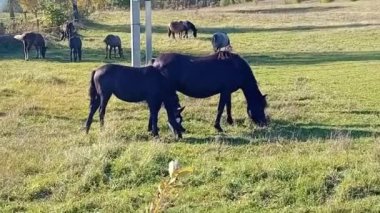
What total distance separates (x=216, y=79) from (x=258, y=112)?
982 mm

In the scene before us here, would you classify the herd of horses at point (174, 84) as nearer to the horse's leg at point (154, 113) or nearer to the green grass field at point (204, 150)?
the horse's leg at point (154, 113)

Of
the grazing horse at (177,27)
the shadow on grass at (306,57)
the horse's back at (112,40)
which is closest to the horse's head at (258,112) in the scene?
the shadow on grass at (306,57)

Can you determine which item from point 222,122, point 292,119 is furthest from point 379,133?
point 222,122

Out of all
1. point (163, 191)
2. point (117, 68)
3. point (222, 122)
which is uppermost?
point (163, 191)

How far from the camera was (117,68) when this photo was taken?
1209cm

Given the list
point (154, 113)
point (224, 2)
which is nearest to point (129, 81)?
point (154, 113)

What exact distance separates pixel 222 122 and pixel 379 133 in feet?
9.60

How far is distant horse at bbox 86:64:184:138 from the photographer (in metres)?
11.9

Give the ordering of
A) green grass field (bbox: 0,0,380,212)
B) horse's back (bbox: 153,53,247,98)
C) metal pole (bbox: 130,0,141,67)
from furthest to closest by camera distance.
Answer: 1. metal pole (bbox: 130,0,141,67)
2. horse's back (bbox: 153,53,247,98)
3. green grass field (bbox: 0,0,380,212)

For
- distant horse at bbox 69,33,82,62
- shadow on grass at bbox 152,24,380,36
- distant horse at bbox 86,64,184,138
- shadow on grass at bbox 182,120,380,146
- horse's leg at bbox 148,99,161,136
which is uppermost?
distant horse at bbox 86,64,184,138

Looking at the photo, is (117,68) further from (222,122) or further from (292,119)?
(292,119)

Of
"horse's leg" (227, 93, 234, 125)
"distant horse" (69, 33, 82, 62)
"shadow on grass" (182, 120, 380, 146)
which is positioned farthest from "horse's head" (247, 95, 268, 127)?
"distant horse" (69, 33, 82, 62)

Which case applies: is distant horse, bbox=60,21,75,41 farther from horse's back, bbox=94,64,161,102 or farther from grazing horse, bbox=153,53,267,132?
horse's back, bbox=94,64,161,102

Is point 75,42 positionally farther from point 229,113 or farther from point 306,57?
point 229,113
